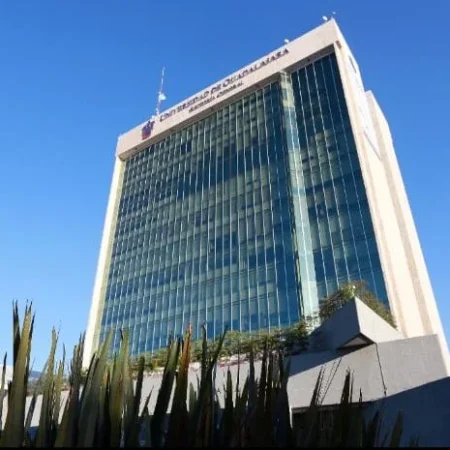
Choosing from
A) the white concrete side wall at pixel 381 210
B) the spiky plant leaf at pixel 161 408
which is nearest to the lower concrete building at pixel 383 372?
the spiky plant leaf at pixel 161 408

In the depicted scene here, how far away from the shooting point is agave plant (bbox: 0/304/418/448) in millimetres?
2447

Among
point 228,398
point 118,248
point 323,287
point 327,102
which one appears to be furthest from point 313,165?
point 228,398

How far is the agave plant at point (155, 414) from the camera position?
245cm

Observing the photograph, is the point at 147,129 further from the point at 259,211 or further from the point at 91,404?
the point at 91,404

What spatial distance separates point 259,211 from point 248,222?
1.52m

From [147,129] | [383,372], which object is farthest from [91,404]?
[147,129]

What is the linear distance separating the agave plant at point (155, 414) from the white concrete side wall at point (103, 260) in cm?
4285

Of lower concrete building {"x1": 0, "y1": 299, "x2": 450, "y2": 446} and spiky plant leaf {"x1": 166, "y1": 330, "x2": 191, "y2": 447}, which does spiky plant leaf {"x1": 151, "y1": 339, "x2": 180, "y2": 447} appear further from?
lower concrete building {"x1": 0, "y1": 299, "x2": 450, "y2": 446}

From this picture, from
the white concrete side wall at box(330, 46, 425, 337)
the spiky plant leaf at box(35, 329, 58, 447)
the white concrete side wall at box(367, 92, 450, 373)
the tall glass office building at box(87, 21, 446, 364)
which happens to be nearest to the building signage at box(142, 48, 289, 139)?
the tall glass office building at box(87, 21, 446, 364)

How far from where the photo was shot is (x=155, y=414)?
2795mm

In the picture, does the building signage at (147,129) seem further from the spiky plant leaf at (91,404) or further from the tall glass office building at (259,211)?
the spiky plant leaf at (91,404)

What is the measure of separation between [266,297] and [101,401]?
35.3 m

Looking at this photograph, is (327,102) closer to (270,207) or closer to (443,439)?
(270,207)

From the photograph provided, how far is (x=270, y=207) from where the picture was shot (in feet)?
139
